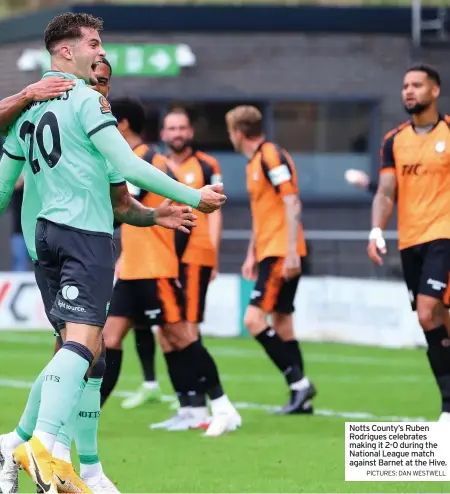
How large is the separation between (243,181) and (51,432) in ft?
70.6

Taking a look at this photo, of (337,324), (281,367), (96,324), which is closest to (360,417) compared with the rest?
(281,367)

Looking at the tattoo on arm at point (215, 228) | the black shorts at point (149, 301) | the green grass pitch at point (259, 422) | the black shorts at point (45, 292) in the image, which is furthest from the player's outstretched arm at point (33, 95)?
the tattoo on arm at point (215, 228)

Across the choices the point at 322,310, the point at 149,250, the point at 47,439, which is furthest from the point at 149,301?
the point at 322,310

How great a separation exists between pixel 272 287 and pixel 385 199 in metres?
1.33

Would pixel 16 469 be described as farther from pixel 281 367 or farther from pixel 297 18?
pixel 297 18

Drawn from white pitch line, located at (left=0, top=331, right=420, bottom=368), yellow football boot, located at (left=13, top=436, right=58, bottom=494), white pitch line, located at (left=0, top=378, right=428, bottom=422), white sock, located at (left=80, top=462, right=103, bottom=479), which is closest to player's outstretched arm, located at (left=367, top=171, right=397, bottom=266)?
white pitch line, located at (left=0, top=378, right=428, bottom=422)

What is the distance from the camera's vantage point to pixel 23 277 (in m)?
20.4

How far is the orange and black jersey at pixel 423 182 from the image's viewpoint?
9.98 meters

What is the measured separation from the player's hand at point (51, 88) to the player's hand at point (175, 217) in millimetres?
688

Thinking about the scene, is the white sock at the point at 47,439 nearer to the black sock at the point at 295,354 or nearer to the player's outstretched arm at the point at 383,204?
the player's outstretched arm at the point at 383,204

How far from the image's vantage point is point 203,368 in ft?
33.5

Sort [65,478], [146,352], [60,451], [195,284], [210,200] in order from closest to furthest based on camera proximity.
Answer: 1. [65,478]
2. [210,200]
3. [60,451]
4. [195,284]
5. [146,352]

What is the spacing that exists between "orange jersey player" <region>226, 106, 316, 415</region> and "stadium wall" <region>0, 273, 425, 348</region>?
6.70 meters

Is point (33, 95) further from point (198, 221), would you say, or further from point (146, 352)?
point (146, 352)
